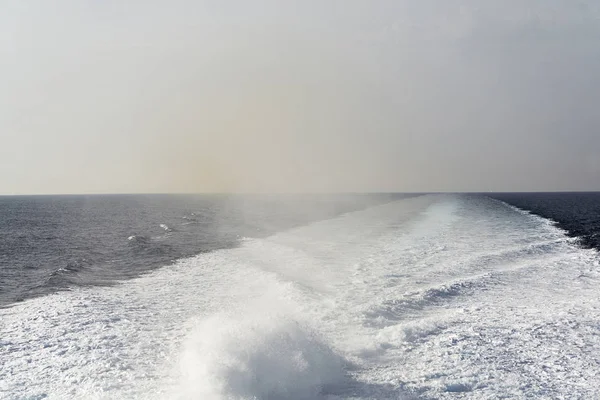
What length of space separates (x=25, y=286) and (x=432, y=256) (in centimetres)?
2278

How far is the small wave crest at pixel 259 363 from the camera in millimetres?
→ 9727

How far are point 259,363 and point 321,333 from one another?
145 inches

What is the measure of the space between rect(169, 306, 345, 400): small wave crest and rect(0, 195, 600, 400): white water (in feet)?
0.12

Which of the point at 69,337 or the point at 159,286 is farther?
the point at 159,286

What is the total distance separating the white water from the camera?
409 inches

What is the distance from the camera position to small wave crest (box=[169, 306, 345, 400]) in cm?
973

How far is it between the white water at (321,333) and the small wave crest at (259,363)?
0.04m

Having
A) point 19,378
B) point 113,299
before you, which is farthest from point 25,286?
point 19,378

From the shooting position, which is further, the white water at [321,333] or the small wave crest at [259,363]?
the white water at [321,333]

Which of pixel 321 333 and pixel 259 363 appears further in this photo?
pixel 321 333

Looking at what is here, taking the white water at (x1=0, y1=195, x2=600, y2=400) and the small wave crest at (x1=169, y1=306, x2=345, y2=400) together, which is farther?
the white water at (x1=0, y1=195, x2=600, y2=400)

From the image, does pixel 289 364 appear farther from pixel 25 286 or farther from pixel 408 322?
pixel 25 286

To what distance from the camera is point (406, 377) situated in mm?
10953

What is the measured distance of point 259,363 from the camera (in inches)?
416
